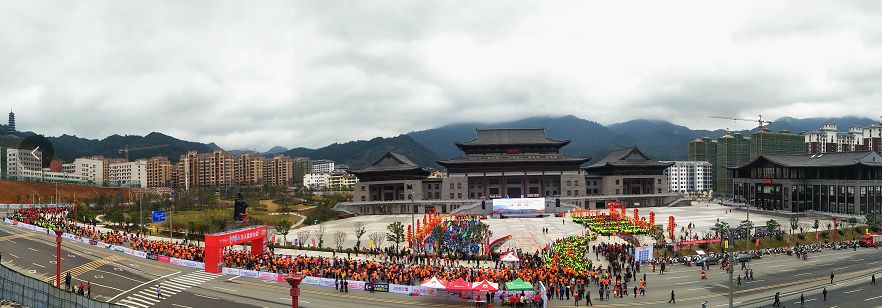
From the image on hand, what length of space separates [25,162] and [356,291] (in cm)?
15204

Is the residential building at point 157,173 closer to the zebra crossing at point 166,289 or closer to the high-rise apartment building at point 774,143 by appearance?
the zebra crossing at point 166,289

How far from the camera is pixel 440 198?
10675 cm

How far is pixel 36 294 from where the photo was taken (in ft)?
57.7

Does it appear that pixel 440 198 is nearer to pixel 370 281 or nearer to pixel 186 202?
pixel 186 202

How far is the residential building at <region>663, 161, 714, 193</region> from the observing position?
197250mm

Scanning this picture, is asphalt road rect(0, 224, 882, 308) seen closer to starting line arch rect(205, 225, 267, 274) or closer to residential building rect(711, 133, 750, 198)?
starting line arch rect(205, 225, 267, 274)

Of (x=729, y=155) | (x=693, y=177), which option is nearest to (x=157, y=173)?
(x=729, y=155)

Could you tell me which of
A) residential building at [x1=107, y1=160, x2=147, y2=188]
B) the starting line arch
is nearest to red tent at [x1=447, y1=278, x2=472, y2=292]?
the starting line arch

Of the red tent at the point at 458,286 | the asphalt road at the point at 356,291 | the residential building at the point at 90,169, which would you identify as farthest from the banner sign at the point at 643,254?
the residential building at the point at 90,169

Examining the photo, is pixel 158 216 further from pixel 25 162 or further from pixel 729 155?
pixel 729 155

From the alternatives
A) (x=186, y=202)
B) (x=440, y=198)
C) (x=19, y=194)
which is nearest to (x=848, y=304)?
(x=440, y=198)

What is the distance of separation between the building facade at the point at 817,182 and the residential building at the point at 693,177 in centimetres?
9988

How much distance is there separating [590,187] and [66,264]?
9213 centimetres

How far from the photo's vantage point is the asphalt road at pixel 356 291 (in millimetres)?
33344
